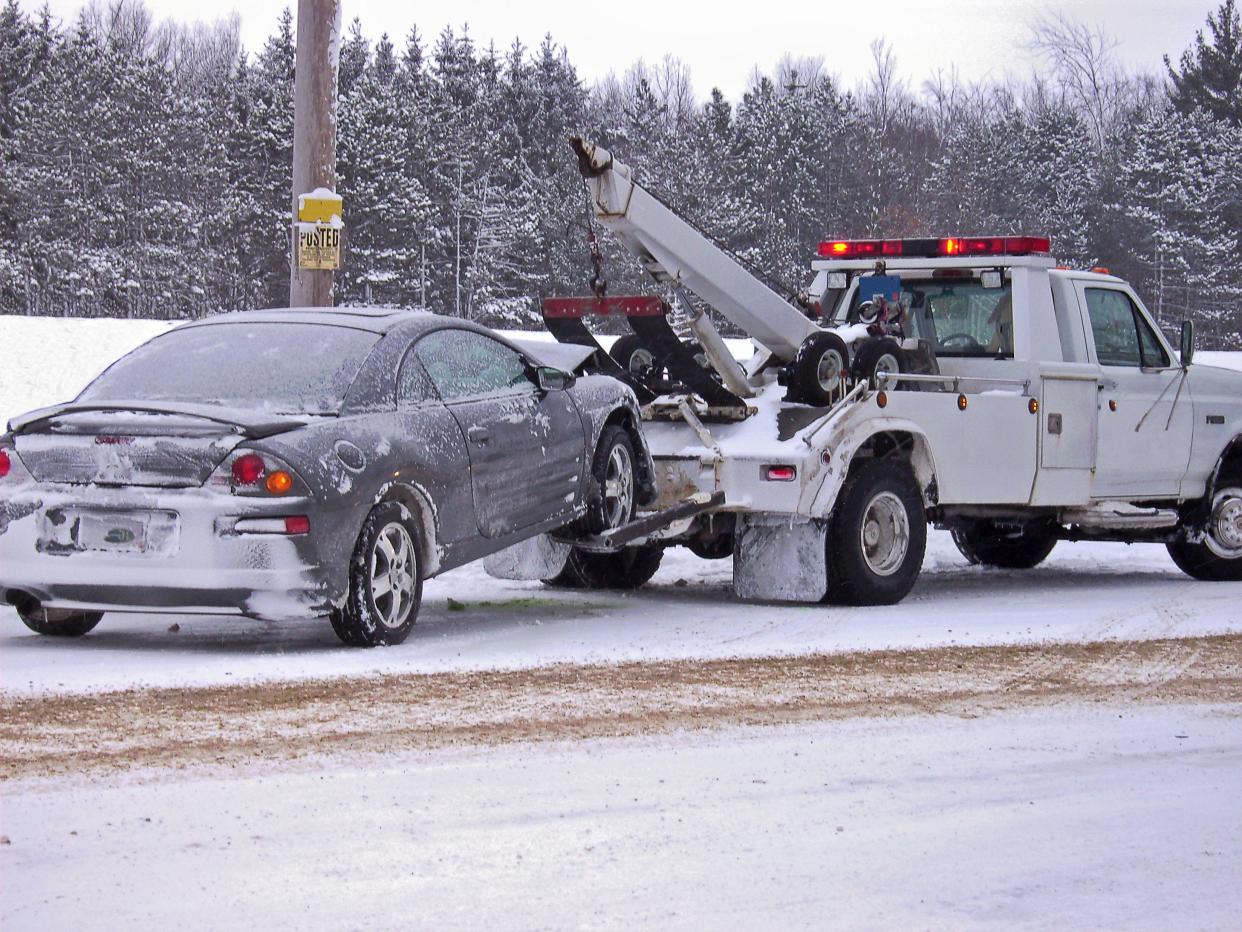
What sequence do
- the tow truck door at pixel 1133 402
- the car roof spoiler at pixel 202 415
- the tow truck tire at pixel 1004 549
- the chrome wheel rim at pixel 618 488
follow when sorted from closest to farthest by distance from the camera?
the car roof spoiler at pixel 202 415 → the chrome wheel rim at pixel 618 488 → the tow truck door at pixel 1133 402 → the tow truck tire at pixel 1004 549

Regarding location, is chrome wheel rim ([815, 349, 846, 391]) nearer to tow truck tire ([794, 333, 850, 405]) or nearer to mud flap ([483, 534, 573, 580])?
tow truck tire ([794, 333, 850, 405])

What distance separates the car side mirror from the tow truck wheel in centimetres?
563

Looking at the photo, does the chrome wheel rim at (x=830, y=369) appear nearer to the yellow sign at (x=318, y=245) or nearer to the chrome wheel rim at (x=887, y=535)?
the chrome wheel rim at (x=887, y=535)

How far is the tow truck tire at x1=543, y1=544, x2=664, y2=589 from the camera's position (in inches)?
471

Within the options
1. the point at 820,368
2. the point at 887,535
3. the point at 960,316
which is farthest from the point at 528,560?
the point at 960,316

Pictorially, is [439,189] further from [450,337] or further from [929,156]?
[450,337]

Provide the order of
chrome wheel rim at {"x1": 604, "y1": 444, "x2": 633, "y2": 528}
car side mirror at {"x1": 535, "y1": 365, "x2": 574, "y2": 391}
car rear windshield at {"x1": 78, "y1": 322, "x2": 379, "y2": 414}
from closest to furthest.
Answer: car rear windshield at {"x1": 78, "y1": 322, "x2": 379, "y2": 414} < car side mirror at {"x1": 535, "y1": 365, "x2": 574, "y2": 391} < chrome wheel rim at {"x1": 604, "y1": 444, "x2": 633, "y2": 528}

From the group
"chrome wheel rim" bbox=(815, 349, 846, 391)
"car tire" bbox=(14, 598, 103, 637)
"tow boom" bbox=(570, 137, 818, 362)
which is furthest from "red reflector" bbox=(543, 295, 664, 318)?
"car tire" bbox=(14, 598, 103, 637)

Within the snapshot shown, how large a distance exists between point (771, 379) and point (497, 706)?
5230mm

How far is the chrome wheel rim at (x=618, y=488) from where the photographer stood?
10297mm

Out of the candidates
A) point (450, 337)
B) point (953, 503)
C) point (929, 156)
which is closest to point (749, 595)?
point (953, 503)

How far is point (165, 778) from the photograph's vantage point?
5.54 m

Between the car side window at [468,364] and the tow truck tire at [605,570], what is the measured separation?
8.17 feet

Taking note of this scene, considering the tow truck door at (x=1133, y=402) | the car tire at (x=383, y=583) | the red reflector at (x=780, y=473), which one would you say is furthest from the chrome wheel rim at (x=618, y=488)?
the tow truck door at (x=1133, y=402)
